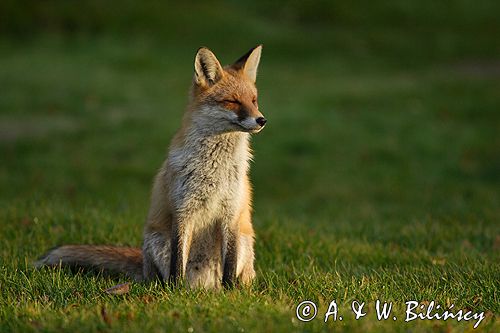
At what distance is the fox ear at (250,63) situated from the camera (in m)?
6.41

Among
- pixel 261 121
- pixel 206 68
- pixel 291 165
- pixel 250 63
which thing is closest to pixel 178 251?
pixel 261 121

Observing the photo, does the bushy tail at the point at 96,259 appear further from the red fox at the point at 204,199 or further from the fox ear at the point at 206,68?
the fox ear at the point at 206,68

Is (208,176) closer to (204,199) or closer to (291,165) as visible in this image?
(204,199)

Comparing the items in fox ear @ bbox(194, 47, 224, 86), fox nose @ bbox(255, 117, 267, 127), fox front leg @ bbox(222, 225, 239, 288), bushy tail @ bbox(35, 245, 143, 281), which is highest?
fox ear @ bbox(194, 47, 224, 86)

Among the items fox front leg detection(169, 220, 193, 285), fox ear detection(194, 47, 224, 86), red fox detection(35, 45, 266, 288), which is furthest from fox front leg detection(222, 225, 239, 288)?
fox ear detection(194, 47, 224, 86)

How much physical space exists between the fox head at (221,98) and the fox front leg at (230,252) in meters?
1.01

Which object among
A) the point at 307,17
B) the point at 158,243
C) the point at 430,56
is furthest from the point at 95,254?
the point at 307,17

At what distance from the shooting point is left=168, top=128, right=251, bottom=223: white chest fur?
583 centimetres

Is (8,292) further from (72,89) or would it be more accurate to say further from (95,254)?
(72,89)

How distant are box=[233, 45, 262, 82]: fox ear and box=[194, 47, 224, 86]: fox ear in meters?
0.34

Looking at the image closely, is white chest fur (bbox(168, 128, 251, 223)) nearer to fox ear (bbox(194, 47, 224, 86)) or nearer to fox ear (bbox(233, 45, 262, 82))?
fox ear (bbox(194, 47, 224, 86))

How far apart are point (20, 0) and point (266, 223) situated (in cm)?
3434

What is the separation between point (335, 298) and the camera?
4918 mm

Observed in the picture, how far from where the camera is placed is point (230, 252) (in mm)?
5922
